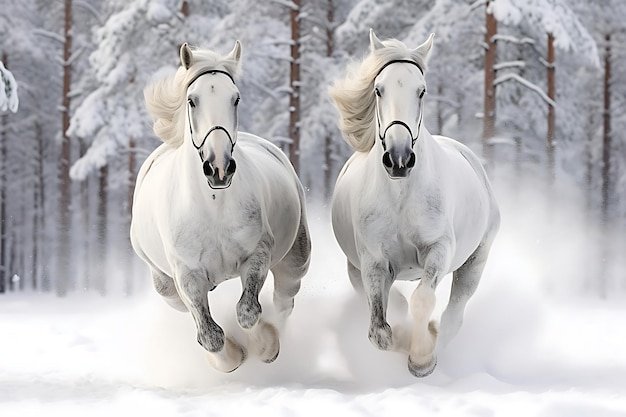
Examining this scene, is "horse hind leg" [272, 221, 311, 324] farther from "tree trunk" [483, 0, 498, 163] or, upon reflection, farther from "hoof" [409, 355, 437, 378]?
"tree trunk" [483, 0, 498, 163]

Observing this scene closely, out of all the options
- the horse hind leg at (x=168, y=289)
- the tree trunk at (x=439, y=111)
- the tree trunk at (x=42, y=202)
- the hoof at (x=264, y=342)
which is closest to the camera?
the hoof at (x=264, y=342)

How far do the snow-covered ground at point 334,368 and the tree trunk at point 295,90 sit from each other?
22.1 feet

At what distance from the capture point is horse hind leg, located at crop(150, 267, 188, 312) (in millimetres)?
7125

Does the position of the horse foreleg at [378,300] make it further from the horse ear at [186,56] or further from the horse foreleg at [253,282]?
the horse ear at [186,56]

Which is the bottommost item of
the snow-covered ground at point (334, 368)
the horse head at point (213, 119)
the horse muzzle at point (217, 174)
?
the snow-covered ground at point (334, 368)

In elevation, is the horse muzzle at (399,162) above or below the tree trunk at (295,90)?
below

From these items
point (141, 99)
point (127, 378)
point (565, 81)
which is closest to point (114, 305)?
point (141, 99)

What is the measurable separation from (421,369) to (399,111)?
1.85 m

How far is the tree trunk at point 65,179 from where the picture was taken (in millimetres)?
18953

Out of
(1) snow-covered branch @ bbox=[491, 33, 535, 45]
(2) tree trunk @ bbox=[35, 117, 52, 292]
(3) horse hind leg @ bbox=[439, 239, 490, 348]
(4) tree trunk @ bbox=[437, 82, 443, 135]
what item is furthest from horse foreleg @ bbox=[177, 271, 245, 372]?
(2) tree trunk @ bbox=[35, 117, 52, 292]

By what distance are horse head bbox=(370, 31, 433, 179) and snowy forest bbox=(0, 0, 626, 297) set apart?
839 centimetres

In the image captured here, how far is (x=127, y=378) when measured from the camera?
700cm

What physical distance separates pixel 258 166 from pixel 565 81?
1450cm

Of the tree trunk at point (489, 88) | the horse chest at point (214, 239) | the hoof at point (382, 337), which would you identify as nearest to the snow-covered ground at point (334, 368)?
the hoof at point (382, 337)
